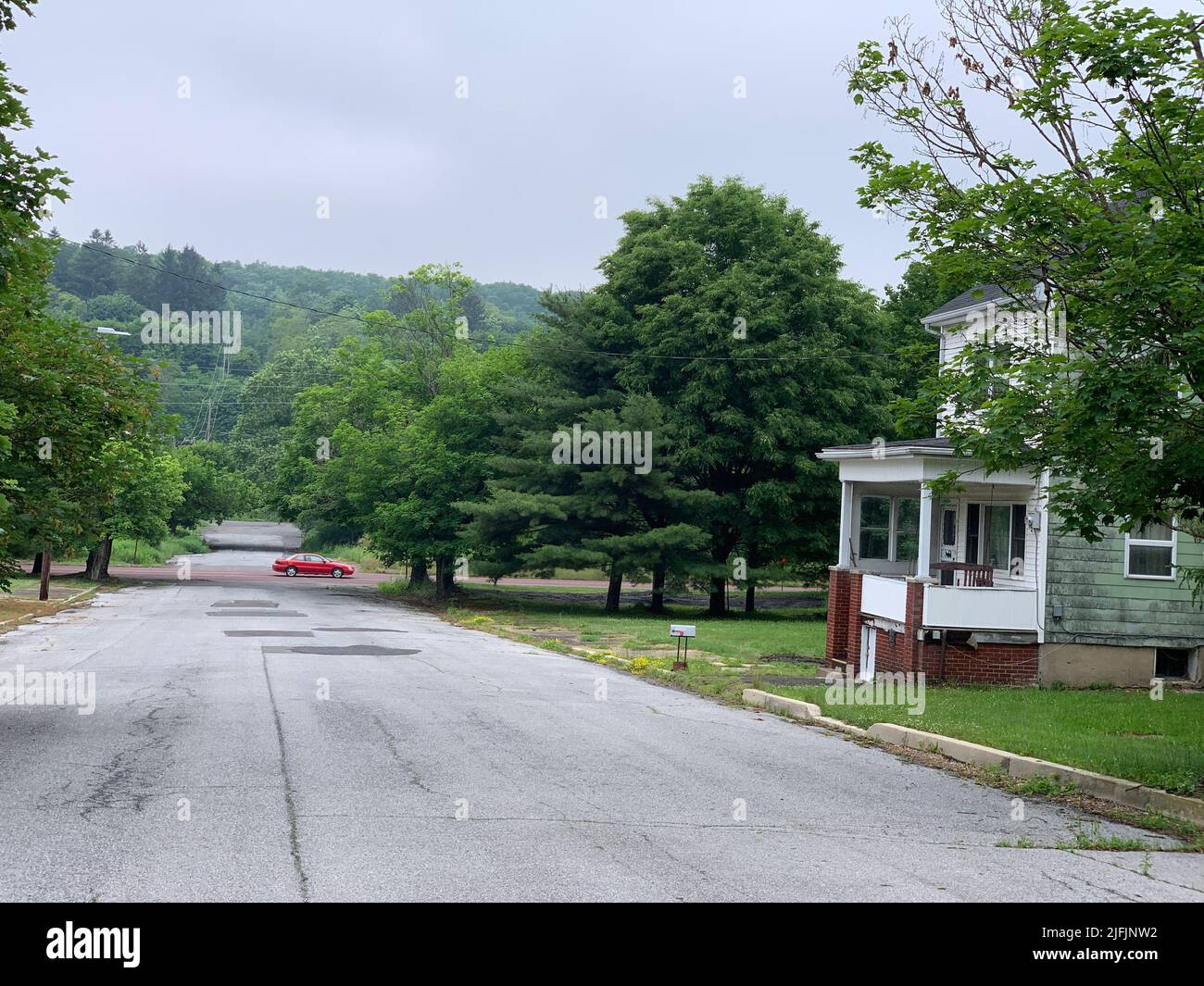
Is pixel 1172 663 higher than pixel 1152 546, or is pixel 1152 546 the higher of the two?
pixel 1152 546

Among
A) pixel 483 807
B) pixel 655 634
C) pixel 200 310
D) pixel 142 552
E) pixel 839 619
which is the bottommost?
pixel 142 552

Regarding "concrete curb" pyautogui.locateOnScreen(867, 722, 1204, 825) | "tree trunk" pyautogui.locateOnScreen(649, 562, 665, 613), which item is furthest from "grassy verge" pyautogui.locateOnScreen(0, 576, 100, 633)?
"tree trunk" pyautogui.locateOnScreen(649, 562, 665, 613)

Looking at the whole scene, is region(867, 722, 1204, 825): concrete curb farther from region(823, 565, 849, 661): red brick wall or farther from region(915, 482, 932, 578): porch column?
region(823, 565, 849, 661): red brick wall

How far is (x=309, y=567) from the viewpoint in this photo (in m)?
60.7

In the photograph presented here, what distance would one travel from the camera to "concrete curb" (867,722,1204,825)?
9898 millimetres

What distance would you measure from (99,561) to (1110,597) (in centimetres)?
4160

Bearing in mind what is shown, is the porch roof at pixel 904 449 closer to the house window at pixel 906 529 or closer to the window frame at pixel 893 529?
the window frame at pixel 893 529

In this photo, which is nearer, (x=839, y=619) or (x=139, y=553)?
(x=839, y=619)

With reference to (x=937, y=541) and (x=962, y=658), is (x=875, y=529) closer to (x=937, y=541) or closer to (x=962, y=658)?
(x=937, y=541)

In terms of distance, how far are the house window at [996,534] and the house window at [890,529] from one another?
215 centimetres

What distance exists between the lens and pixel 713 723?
14664 millimetres

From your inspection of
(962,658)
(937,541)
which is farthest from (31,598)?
(962,658)
